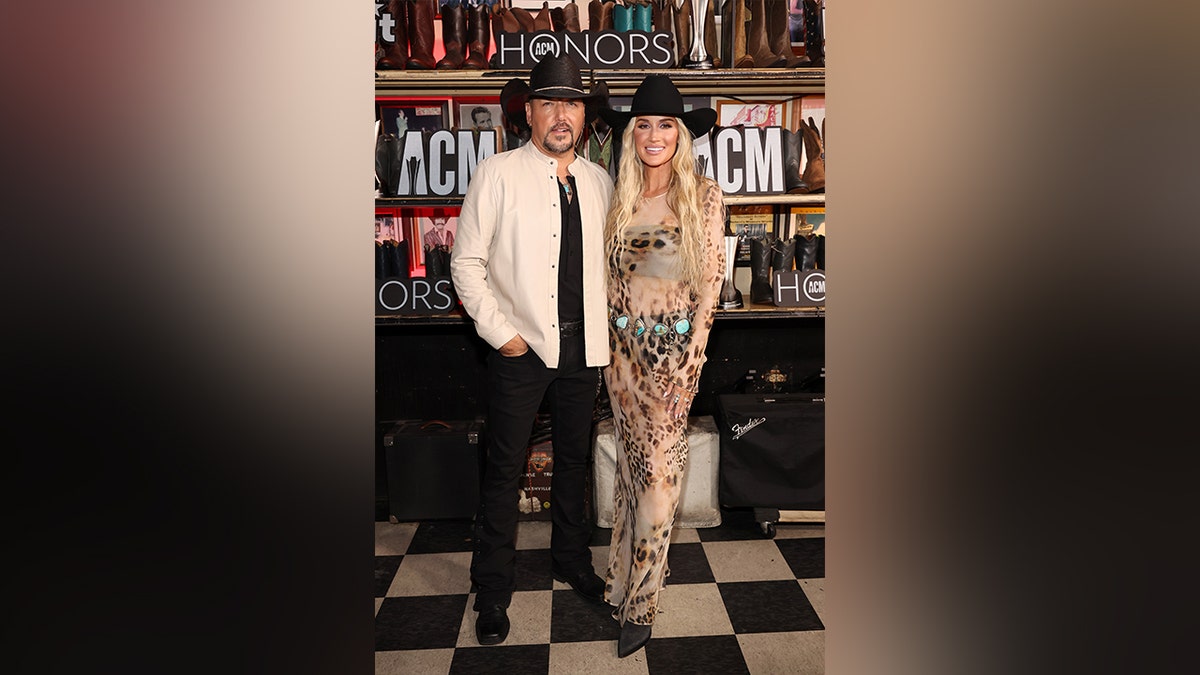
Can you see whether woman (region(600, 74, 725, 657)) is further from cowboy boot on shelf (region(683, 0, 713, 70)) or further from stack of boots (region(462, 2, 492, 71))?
stack of boots (region(462, 2, 492, 71))

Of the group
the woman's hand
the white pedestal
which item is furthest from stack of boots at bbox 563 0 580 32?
the woman's hand

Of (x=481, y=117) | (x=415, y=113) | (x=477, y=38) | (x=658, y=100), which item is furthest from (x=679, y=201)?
(x=415, y=113)

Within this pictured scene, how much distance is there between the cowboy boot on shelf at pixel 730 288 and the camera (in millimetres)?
3380

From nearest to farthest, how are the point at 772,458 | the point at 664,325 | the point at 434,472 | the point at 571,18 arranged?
the point at 664,325, the point at 772,458, the point at 434,472, the point at 571,18

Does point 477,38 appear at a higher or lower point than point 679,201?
higher

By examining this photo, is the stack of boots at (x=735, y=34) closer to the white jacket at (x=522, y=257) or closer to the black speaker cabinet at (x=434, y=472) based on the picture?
the white jacket at (x=522, y=257)

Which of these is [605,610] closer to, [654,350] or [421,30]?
[654,350]

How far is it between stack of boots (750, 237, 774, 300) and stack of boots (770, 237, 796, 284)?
25mm

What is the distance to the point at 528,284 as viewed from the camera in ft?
7.97

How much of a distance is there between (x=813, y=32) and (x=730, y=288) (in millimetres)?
1171

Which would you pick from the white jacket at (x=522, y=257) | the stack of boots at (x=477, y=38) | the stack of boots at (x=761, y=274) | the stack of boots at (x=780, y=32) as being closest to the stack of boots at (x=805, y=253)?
the stack of boots at (x=761, y=274)

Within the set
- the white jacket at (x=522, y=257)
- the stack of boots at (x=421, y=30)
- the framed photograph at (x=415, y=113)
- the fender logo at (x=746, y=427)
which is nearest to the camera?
the white jacket at (x=522, y=257)

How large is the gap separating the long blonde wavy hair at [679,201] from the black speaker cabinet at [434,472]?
1.23m
